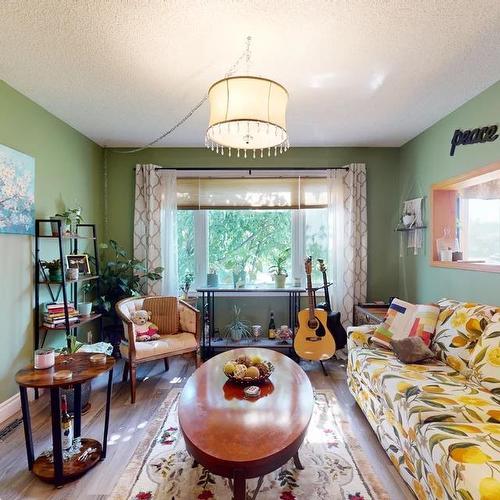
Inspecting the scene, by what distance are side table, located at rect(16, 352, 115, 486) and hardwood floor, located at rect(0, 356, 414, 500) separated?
51mm

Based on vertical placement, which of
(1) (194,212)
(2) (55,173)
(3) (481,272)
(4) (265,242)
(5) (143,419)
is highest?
(2) (55,173)

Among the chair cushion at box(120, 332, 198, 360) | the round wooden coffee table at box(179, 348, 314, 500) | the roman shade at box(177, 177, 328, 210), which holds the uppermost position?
the roman shade at box(177, 177, 328, 210)

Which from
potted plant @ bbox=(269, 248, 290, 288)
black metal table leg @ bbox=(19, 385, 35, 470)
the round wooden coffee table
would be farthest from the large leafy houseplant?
the round wooden coffee table

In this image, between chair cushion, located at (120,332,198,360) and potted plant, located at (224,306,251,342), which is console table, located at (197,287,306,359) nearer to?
potted plant, located at (224,306,251,342)

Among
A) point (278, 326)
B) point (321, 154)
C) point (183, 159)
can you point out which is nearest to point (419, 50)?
point (321, 154)

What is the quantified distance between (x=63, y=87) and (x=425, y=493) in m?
3.47

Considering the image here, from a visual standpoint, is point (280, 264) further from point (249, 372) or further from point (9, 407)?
point (9, 407)

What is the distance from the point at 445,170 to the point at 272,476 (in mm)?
2943

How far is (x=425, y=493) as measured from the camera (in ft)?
4.92

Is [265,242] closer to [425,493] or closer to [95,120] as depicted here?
[95,120]

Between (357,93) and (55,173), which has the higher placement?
(357,93)

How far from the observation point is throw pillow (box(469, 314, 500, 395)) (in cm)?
184

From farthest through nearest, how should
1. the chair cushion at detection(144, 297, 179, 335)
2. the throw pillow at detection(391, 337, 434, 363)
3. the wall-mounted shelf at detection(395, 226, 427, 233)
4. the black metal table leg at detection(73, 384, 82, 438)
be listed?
the wall-mounted shelf at detection(395, 226, 427, 233)
the chair cushion at detection(144, 297, 179, 335)
the throw pillow at detection(391, 337, 434, 363)
the black metal table leg at detection(73, 384, 82, 438)

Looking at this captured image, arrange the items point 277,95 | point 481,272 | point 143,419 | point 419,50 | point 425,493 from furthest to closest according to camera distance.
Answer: point 481,272
point 143,419
point 419,50
point 277,95
point 425,493
